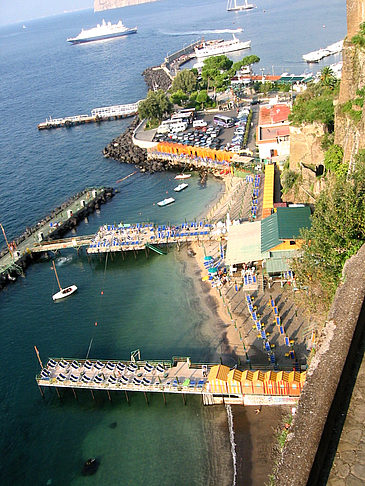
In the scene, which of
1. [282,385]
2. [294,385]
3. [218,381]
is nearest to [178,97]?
[218,381]

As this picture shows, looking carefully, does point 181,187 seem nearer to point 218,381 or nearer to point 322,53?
point 218,381

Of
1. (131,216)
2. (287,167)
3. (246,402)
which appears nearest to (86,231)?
(131,216)

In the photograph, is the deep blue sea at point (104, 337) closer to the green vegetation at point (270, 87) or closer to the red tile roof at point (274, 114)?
the red tile roof at point (274, 114)

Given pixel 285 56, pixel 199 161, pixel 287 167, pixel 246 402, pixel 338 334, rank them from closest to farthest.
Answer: pixel 338 334
pixel 246 402
pixel 287 167
pixel 199 161
pixel 285 56

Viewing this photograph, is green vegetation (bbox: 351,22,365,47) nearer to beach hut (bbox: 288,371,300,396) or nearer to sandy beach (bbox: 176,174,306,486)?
sandy beach (bbox: 176,174,306,486)

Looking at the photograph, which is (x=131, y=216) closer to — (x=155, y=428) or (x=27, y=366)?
(x=27, y=366)

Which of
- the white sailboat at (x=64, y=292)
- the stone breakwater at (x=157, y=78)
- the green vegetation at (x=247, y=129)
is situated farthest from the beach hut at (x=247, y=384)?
the stone breakwater at (x=157, y=78)
